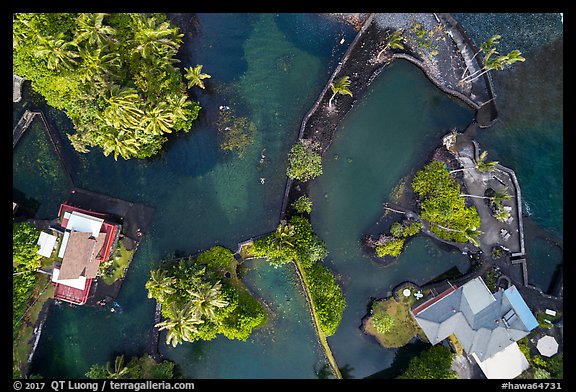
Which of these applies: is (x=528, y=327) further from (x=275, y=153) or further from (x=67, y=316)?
(x=67, y=316)

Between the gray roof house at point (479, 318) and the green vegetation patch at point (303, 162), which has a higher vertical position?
the green vegetation patch at point (303, 162)

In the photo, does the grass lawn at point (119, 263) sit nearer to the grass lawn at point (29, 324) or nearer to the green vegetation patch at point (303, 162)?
the grass lawn at point (29, 324)

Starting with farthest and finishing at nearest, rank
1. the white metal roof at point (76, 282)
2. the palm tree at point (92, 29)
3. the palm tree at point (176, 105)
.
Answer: the white metal roof at point (76, 282), the palm tree at point (176, 105), the palm tree at point (92, 29)

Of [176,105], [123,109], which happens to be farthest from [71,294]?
[176,105]

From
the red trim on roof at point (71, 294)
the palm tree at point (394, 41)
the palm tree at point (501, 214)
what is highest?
the palm tree at point (394, 41)

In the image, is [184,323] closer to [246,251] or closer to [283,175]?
[246,251]

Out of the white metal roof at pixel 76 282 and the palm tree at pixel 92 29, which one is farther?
the white metal roof at pixel 76 282

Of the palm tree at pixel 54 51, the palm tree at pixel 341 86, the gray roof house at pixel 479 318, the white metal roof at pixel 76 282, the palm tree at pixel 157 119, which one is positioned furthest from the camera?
the gray roof house at pixel 479 318

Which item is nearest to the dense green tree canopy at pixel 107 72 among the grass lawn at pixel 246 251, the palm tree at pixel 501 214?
the grass lawn at pixel 246 251
